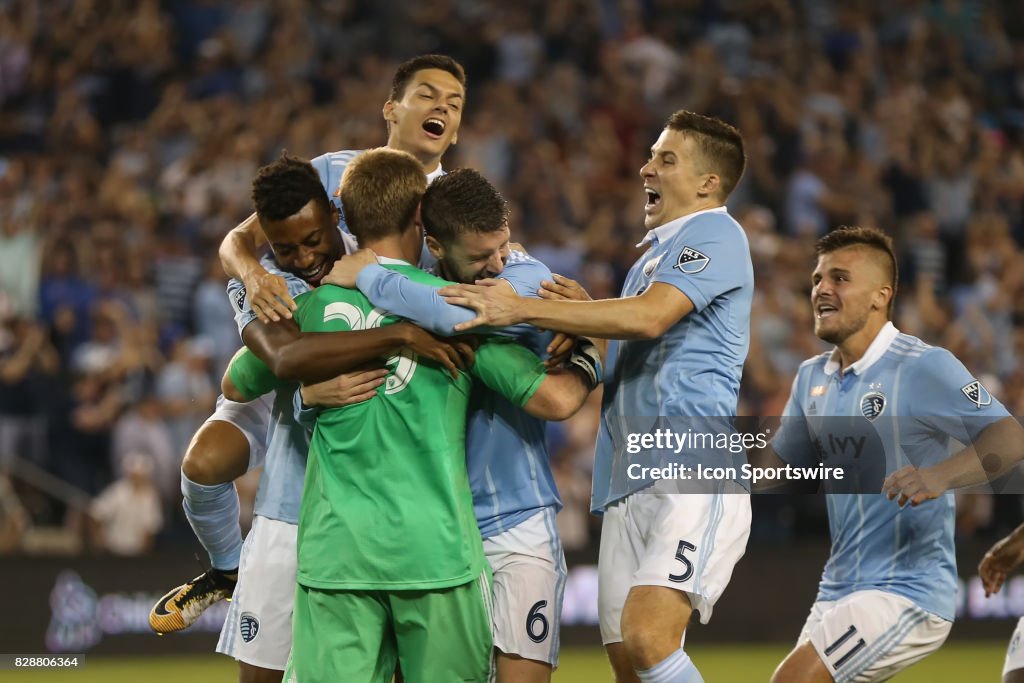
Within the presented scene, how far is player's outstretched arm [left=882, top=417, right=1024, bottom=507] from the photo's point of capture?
502 centimetres

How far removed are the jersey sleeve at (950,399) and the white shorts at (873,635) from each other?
726 millimetres

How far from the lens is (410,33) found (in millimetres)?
14867

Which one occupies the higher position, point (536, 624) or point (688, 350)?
point (688, 350)

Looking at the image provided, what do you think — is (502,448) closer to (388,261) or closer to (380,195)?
(388,261)

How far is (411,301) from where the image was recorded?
14.4 ft

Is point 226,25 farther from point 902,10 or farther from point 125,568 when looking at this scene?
point 902,10

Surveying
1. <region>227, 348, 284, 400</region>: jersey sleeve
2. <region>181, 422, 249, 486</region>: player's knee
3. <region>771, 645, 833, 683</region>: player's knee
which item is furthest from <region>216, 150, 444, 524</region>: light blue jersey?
<region>771, 645, 833, 683</region>: player's knee

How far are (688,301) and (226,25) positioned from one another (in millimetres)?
10751

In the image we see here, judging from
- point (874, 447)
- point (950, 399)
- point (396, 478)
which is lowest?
point (396, 478)

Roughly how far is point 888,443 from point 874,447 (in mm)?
60

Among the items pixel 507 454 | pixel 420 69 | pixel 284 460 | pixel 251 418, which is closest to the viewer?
pixel 507 454

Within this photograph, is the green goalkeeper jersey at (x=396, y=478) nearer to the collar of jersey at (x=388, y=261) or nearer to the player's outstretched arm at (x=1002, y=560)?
the collar of jersey at (x=388, y=261)

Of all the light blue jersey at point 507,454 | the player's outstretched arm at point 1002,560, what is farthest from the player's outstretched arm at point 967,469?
the light blue jersey at point 507,454

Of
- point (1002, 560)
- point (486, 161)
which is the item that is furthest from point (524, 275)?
point (486, 161)
